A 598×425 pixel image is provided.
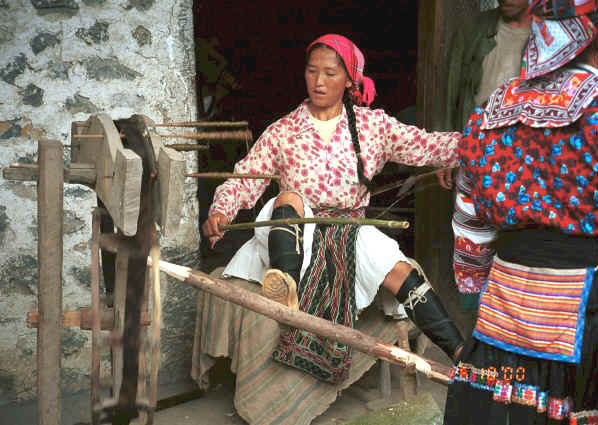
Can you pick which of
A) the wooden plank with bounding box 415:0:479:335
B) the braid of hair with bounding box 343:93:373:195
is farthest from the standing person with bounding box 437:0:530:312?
the braid of hair with bounding box 343:93:373:195

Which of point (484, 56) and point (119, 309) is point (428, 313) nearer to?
point (119, 309)

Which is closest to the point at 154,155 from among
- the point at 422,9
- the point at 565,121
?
the point at 565,121

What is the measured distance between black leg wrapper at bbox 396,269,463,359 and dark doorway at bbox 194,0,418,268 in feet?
11.6

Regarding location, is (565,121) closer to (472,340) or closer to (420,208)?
(472,340)

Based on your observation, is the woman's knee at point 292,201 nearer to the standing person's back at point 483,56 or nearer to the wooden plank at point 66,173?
the wooden plank at point 66,173

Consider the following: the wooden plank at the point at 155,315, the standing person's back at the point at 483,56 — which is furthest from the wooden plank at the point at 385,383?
the wooden plank at the point at 155,315

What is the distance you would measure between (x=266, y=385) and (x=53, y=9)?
196 cm

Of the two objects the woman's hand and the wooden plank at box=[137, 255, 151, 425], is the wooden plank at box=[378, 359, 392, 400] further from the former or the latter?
the wooden plank at box=[137, 255, 151, 425]

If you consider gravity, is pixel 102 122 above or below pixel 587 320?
above

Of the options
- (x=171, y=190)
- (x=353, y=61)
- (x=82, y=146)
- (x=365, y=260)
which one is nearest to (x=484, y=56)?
(x=353, y=61)

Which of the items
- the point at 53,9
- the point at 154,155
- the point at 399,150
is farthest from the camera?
the point at 399,150

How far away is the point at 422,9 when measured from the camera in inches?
180

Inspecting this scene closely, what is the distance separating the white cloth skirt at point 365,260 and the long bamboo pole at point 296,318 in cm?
91

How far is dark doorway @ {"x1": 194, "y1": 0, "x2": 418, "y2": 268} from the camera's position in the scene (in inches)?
271
